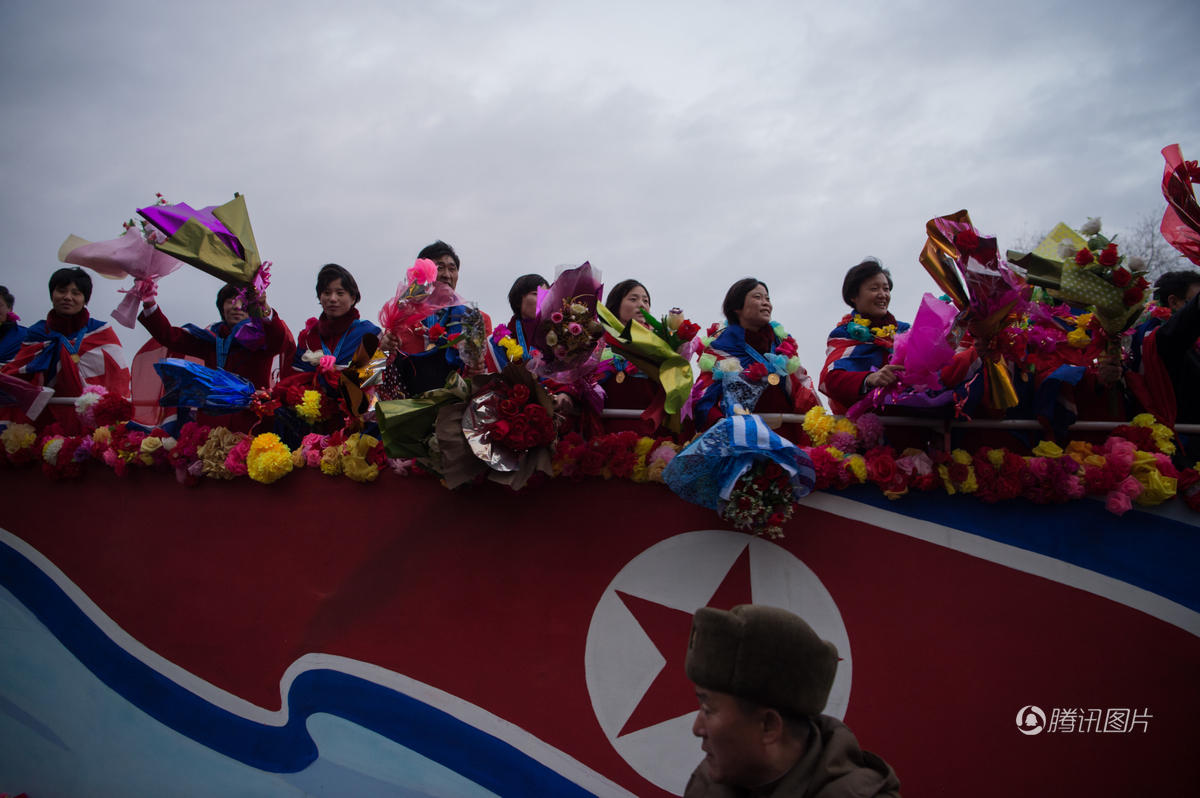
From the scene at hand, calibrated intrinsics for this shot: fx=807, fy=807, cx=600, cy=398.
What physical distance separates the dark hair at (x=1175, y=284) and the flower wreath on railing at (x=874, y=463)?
5.02 ft

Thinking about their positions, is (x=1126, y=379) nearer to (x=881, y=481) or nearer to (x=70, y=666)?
(x=881, y=481)

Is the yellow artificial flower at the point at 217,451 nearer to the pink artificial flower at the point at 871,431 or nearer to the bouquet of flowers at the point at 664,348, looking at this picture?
the bouquet of flowers at the point at 664,348

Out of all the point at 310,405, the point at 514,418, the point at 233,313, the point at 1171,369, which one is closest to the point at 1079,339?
the point at 1171,369

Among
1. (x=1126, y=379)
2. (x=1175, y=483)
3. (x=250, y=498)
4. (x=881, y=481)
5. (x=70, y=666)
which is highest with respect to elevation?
(x=1126, y=379)

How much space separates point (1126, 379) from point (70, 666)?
568cm

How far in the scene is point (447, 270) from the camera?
206 inches

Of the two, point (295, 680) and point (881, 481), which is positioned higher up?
point (881, 481)

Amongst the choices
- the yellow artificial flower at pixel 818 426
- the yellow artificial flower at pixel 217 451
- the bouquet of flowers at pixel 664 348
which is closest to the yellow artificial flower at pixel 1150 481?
the yellow artificial flower at pixel 818 426

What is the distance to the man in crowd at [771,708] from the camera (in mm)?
1721

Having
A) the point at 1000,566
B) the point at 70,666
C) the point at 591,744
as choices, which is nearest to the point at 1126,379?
the point at 1000,566

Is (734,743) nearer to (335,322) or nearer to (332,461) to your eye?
(332,461)

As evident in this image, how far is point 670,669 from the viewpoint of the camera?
350 centimetres

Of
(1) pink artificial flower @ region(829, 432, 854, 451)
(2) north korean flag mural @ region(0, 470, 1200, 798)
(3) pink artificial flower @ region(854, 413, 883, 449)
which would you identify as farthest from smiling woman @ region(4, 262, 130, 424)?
Answer: (3) pink artificial flower @ region(854, 413, 883, 449)

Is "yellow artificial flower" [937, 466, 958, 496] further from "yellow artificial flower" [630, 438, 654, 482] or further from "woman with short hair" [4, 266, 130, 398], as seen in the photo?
"woman with short hair" [4, 266, 130, 398]
